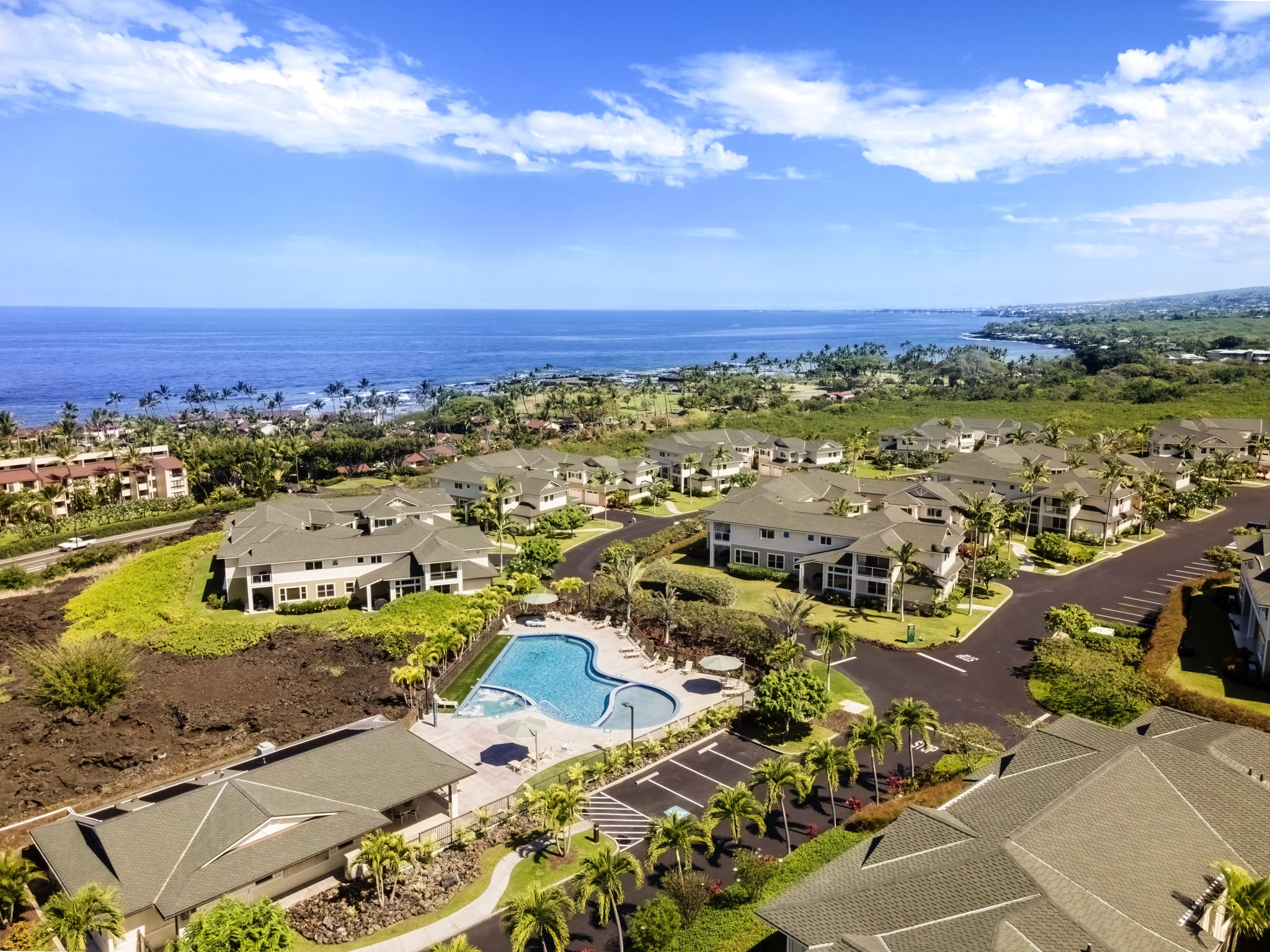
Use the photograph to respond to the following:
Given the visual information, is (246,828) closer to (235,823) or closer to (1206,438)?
(235,823)

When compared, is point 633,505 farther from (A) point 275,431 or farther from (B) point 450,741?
(A) point 275,431

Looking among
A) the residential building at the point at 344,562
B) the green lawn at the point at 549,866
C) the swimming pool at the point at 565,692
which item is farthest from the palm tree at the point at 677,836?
the residential building at the point at 344,562

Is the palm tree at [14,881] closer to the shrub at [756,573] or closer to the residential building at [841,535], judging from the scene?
the residential building at [841,535]

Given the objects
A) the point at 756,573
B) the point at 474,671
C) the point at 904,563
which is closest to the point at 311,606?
the point at 474,671

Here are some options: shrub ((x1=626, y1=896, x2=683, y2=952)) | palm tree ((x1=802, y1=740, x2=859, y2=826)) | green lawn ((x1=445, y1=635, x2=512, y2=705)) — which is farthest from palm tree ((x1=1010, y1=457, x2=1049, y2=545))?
shrub ((x1=626, y1=896, x2=683, y2=952))

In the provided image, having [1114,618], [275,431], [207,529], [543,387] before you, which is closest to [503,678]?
[1114,618]

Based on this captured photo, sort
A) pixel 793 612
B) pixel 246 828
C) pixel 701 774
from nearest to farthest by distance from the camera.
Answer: pixel 246 828, pixel 701 774, pixel 793 612
